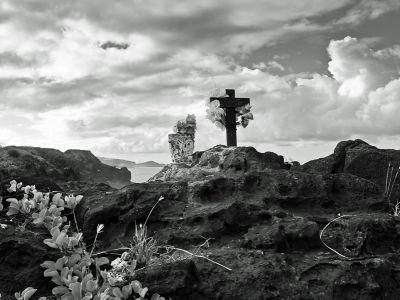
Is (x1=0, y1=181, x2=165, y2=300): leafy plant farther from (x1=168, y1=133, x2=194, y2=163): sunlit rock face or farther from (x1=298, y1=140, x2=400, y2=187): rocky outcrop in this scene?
(x1=168, y1=133, x2=194, y2=163): sunlit rock face

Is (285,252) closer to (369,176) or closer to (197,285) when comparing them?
(197,285)

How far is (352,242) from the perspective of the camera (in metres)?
6.11

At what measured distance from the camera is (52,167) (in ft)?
49.2

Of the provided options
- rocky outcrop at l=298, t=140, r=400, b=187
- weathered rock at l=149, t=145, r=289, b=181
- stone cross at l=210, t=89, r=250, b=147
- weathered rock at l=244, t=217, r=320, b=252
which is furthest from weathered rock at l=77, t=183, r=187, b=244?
stone cross at l=210, t=89, r=250, b=147

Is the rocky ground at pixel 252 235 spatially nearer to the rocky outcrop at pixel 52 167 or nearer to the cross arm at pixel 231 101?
the rocky outcrop at pixel 52 167

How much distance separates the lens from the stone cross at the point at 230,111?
19922mm

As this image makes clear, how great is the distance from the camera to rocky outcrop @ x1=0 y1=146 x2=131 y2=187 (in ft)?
33.5

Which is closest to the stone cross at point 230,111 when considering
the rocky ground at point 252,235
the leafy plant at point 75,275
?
the rocky ground at point 252,235

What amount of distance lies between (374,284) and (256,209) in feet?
6.65

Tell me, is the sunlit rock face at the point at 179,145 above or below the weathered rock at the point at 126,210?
above

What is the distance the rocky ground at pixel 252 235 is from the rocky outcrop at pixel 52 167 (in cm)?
196

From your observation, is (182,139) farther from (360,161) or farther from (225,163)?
(225,163)

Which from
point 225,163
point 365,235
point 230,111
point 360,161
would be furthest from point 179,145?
point 365,235

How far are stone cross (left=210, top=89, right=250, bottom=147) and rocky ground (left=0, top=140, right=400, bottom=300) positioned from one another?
10830 millimetres
